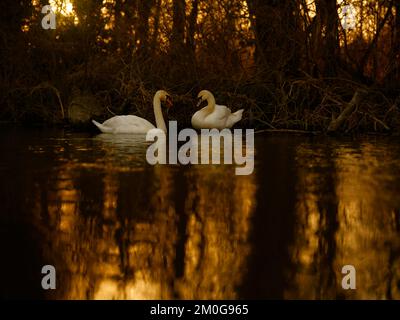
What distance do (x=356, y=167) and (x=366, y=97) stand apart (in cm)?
571

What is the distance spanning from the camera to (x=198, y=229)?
15.4 ft

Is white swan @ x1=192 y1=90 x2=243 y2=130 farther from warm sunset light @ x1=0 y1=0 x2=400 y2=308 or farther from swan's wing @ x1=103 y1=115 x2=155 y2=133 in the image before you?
swan's wing @ x1=103 y1=115 x2=155 y2=133

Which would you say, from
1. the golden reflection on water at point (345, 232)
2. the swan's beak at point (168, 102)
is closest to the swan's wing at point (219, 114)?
the swan's beak at point (168, 102)

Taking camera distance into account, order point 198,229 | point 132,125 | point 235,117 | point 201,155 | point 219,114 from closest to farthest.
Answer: point 198,229, point 201,155, point 132,125, point 219,114, point 235,117

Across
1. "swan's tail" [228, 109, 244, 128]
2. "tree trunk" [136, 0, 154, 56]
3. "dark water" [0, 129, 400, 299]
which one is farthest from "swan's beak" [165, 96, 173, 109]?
"dark water" [0, 129, 400, 299]

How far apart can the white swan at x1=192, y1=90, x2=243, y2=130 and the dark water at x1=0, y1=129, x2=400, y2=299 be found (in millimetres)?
5515

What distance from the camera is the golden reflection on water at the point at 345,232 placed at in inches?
136

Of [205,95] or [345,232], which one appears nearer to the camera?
[345,232]

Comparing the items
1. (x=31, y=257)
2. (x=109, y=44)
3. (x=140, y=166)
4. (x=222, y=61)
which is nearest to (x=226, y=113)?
(x=222, y=61)

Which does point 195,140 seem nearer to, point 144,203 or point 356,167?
point 356,167

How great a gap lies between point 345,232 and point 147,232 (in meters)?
1.26

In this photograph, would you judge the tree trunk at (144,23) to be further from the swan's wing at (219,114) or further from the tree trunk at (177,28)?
the swan's wing at (219,114)

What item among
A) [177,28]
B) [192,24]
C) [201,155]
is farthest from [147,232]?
[177,28]

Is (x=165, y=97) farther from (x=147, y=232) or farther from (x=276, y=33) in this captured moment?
(x=147, y=232)
